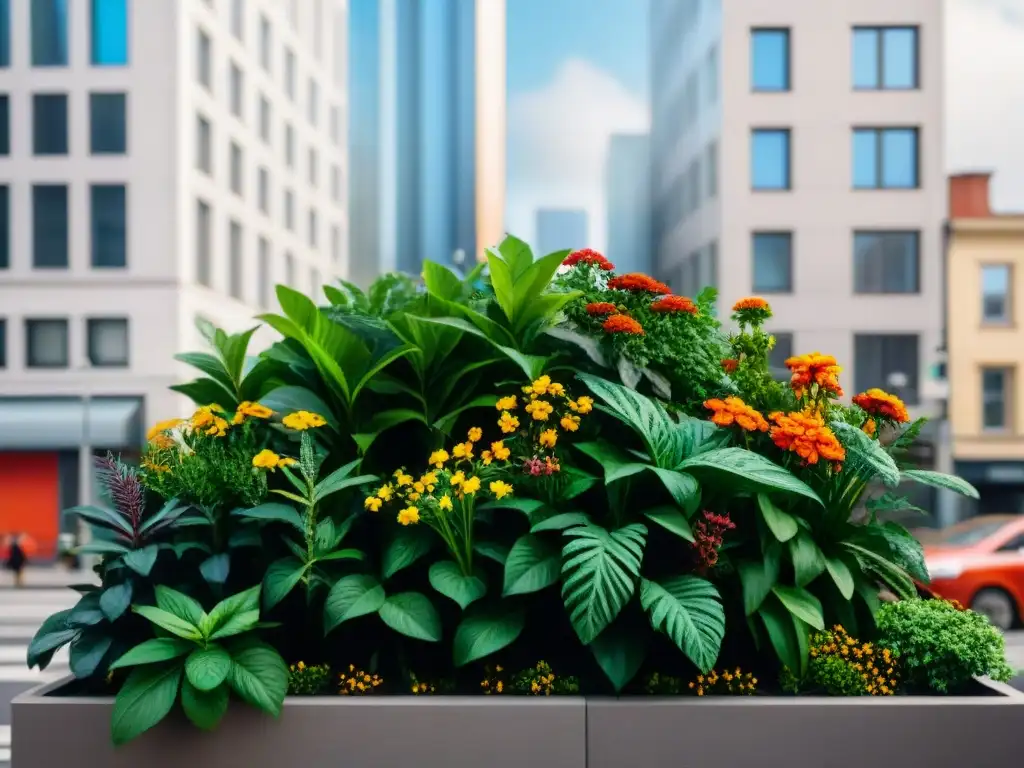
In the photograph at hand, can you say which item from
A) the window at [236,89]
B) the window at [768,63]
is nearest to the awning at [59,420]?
the window at [236,89]

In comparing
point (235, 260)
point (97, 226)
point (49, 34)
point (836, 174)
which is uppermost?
point (49, 34)

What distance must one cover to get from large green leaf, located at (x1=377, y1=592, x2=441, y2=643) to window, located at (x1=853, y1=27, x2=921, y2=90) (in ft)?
90.9

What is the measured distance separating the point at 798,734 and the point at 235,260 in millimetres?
27774

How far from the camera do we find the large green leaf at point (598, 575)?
321 cm

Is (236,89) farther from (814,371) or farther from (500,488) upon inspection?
(500,488)

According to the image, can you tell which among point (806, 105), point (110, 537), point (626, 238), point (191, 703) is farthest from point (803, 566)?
point (626, 238)

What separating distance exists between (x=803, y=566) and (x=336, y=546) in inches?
65.0

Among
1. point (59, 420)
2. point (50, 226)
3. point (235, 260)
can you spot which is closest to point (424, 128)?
point (235, 260)

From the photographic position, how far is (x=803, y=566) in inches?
140

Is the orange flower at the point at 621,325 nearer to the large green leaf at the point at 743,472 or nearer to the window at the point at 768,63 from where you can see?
the large green leaf at the point at 743,472

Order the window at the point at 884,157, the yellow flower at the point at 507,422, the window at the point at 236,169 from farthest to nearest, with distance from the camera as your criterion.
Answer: the window at the point at 236,169
the window at the point at 884,157
the yellow flower at the point at 507,422

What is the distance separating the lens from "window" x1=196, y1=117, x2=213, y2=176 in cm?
2703

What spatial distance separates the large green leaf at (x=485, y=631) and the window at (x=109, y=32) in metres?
26.2

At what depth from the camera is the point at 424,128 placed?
55.3 m
